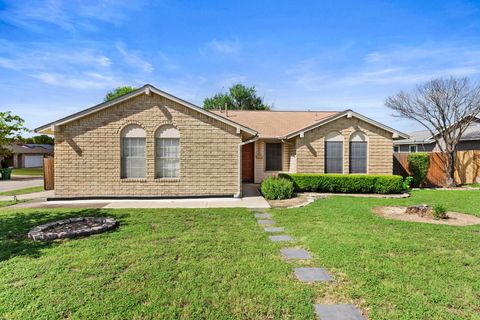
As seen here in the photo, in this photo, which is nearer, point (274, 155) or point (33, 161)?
point (274, 155)

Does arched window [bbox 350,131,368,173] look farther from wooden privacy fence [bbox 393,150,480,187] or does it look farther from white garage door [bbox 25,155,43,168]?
white garage door [bbox 25,155,43,168]

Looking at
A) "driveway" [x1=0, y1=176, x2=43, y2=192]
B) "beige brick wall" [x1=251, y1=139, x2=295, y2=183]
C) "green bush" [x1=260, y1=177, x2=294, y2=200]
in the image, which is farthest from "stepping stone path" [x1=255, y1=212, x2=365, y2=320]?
"driveway" [x1=0, y1=176, x2=43, y2=192]

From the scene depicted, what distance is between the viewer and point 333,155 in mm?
13805

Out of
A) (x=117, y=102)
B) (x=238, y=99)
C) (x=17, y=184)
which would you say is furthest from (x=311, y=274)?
(x=238, y=99)

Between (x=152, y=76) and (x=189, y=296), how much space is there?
16897 mm

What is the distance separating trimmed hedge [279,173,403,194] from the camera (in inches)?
499

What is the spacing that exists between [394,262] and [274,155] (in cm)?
1184

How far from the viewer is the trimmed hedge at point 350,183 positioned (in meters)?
12.7

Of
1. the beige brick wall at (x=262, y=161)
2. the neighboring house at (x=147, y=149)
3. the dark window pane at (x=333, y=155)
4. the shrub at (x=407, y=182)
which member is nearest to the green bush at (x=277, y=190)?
the neighboring house at (x=147, y=149)

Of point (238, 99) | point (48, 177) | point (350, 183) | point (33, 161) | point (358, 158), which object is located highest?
point (238, 99)

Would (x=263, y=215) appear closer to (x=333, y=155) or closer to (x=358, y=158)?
(x=333, y=155)

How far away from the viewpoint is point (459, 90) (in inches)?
646

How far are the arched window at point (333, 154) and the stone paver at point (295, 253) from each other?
363 inches

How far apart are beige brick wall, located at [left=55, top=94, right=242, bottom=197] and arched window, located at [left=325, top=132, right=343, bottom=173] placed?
17.5 ft
